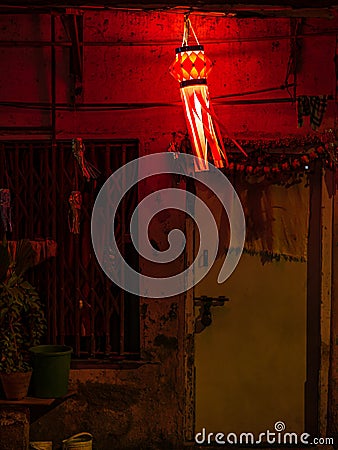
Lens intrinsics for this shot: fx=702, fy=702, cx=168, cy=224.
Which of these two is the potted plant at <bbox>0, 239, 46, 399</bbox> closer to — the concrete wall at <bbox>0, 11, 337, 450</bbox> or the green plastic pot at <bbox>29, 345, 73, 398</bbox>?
the green plastic pot at <bbox>29, 345, 73, 398</bbox>

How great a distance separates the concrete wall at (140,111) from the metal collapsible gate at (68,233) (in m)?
0.19

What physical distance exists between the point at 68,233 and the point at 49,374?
5.09 ft

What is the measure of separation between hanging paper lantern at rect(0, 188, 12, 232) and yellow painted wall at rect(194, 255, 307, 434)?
2.13 m

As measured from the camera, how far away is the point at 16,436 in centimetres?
635

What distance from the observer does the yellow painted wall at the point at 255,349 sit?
762 centimetres

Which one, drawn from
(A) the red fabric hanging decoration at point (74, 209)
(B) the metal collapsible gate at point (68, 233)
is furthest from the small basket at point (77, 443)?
(A) the red fabric hanging decoration at point (74, 209)

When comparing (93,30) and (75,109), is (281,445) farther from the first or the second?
(93,30)

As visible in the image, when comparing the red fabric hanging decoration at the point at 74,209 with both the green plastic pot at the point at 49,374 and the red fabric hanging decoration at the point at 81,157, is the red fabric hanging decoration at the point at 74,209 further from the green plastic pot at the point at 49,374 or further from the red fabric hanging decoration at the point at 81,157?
the green plastic pot at the point at 49,374

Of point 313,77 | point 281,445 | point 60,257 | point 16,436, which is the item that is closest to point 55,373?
point 16,436

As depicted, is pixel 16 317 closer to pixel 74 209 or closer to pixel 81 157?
pixel 74 209

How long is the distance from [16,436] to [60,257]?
78.7 inches

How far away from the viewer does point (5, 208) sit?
7.30m

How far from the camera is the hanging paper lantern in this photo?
7262 millimetres

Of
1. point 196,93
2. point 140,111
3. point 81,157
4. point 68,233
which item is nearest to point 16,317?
point 68,233
